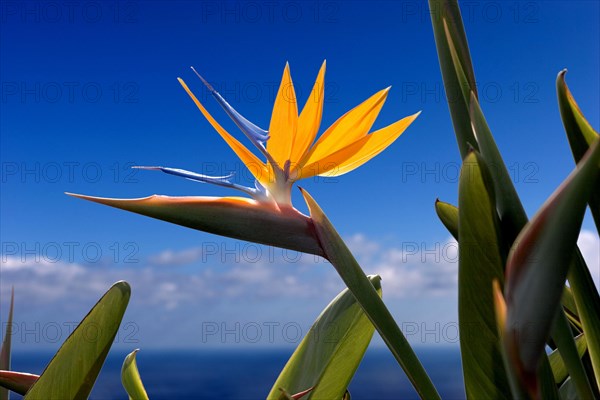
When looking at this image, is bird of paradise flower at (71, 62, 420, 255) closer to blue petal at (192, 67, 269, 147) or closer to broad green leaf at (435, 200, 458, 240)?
blue petal at (192, 67, 269, 147)

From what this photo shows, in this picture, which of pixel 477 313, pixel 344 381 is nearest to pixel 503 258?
pixel 477 313

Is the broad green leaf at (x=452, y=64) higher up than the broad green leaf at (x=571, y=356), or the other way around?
the broad green leaf at (x=452, y=64)

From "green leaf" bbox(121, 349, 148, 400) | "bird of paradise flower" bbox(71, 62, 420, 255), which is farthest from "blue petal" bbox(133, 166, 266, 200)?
"green leaf" bbox(121, 349, 148, 400)

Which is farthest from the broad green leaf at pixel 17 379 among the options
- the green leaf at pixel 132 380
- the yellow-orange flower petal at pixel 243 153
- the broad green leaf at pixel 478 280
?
the broad green leaf at pixel 478 280

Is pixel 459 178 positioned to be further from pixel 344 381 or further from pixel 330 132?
pixel 344 381

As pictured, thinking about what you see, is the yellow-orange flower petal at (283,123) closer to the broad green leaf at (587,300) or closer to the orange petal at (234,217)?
the orange petal at (234,217)

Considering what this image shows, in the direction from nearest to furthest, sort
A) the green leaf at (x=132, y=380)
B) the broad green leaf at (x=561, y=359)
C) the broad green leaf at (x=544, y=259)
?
the broad green leaf at (x=544, y=259), the broad green leaf at (x=561, y=359), the green leaf at (x=132, y=380)
